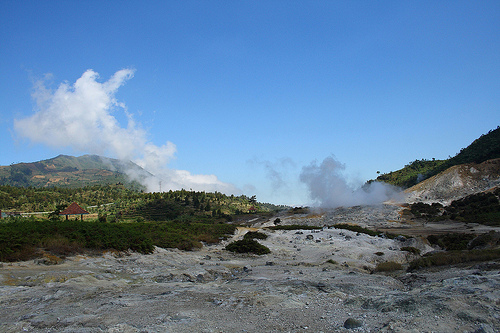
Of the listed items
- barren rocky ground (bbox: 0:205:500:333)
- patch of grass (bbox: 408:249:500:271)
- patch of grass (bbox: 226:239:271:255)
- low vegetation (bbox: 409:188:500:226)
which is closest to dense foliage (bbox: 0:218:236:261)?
barren rocky ground (bbox: 0:205:500:333)

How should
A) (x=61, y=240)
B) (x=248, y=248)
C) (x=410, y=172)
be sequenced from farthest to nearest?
(x=410, y=172) < (x=248, y=248) < (x=61, y=240)

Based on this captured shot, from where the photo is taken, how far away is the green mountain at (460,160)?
8762 cm

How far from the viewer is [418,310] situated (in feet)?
25.9

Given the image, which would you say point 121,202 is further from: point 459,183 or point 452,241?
point 459,183

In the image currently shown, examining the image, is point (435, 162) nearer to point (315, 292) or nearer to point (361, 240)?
point (361, 240)

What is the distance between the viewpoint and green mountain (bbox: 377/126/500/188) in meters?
87.6

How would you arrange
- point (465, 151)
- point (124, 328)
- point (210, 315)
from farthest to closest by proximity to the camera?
point (465, 151), point (210, 315), point (124, 328)

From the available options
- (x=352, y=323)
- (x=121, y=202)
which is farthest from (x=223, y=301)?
(x=121, y=202)

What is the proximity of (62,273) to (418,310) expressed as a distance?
1342 cm

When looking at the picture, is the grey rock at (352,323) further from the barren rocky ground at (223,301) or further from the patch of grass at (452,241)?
the patch of grass at (452,241)

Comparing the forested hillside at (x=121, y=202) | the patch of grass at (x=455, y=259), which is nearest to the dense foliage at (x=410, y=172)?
the forested hillside at (x=121, y=202)

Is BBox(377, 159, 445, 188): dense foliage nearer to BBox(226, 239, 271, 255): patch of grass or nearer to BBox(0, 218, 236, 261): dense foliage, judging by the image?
BBox(226, 239, 271, 255): patch of grass

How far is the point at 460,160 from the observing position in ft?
329

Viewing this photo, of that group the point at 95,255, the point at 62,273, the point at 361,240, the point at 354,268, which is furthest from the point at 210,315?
the point at 361,240
